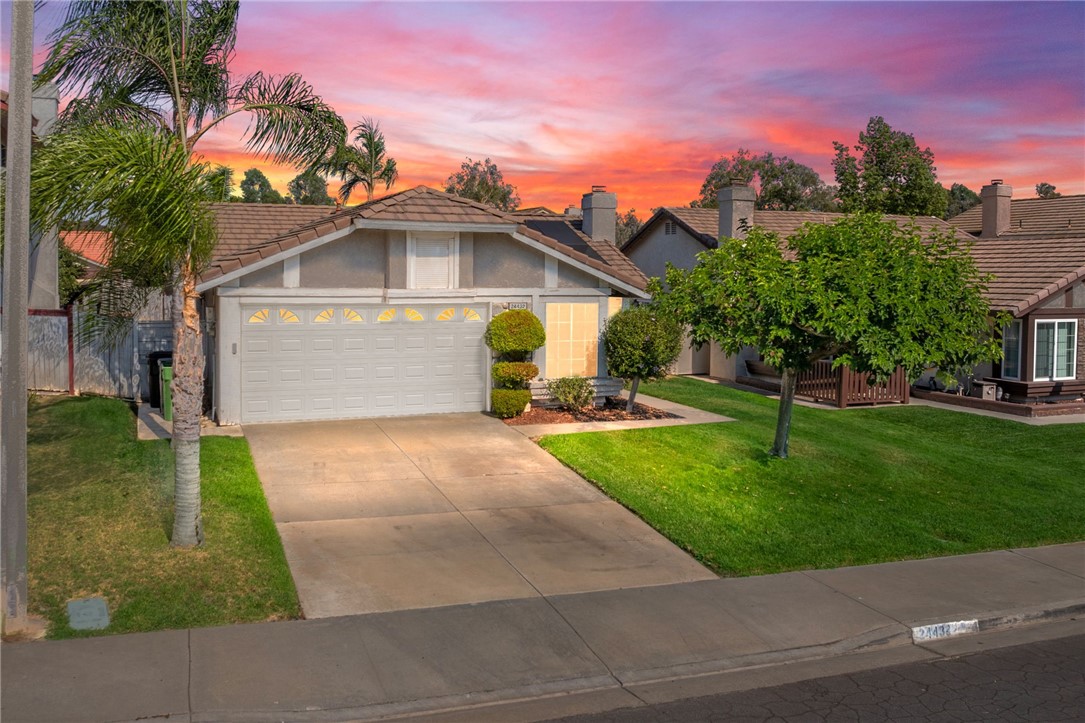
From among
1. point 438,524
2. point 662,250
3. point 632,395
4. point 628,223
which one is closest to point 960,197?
point 628,223

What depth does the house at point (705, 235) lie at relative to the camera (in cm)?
2648

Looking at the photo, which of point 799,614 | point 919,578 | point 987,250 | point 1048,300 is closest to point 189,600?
point 799,614

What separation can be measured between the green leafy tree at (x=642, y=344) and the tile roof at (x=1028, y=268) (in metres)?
8.40

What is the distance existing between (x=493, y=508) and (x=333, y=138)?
16.9 feet

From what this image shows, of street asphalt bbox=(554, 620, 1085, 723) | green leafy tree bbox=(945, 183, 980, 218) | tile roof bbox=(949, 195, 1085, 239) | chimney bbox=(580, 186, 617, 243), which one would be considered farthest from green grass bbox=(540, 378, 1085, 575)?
green leafy tree bbox=(945, 183, 980, 218)

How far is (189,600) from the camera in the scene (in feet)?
30.0

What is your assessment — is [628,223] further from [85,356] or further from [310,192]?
[85,356]

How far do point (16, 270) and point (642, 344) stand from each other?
40.9ft

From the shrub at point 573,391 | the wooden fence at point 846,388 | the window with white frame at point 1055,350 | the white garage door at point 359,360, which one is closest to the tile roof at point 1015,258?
the window with white frame at point 1055,350

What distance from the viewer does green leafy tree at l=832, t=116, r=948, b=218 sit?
46.4m

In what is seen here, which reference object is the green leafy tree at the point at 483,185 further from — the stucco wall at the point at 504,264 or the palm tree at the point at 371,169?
the stucco wall at the point at 504,264

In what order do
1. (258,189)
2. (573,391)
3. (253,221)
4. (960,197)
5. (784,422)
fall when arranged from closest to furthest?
(784,422) < (573,391) < (253,221) < (258,189) < (960,197)

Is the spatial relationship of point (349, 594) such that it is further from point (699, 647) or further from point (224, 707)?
point (699, 647)

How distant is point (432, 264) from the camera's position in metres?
18.6
